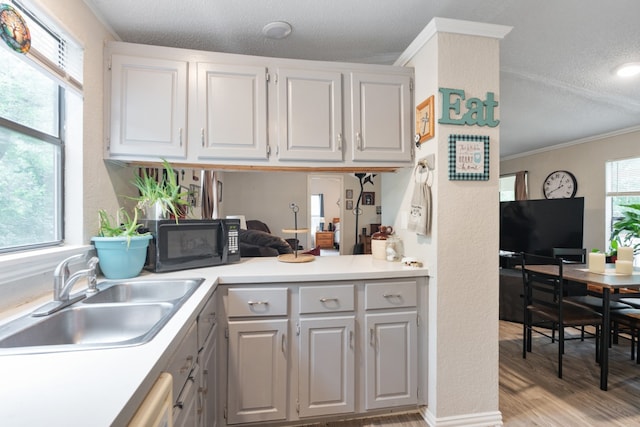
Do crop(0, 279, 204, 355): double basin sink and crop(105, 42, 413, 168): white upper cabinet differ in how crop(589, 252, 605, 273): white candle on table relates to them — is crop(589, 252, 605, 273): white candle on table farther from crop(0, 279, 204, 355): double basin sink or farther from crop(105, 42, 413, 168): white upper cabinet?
crop(0, 279, 204, 355): double basin sink

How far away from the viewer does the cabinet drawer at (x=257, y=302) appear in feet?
5.36

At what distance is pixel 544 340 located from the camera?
3.02 meters

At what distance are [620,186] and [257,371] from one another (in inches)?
202

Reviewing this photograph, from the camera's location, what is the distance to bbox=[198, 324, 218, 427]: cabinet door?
4.26ft

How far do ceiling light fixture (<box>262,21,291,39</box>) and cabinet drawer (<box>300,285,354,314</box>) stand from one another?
1602 mm

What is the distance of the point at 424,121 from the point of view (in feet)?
6.19

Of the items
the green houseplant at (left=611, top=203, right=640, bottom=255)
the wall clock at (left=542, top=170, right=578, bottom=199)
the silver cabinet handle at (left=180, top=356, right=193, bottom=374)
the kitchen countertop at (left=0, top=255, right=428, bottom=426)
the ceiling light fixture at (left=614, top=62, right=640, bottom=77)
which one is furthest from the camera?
the wall clock at (left=542, top=170, right=578, bottom=199)

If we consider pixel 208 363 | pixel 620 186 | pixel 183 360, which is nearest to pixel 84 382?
pixel 183 360

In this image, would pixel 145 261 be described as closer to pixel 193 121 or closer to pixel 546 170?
pixel 193 121

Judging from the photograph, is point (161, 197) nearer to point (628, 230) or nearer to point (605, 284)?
point (605, 284)

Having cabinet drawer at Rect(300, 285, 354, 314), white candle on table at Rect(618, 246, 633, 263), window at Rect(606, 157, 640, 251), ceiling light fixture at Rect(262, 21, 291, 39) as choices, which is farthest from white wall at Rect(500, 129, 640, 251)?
ceiling light fixture at Rect(262, 21, 291, 39)


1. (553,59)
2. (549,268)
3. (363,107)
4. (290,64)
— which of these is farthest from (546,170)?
(290,64)

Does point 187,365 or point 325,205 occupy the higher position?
point 325,205

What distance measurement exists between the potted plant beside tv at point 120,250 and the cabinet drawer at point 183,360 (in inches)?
27.0
